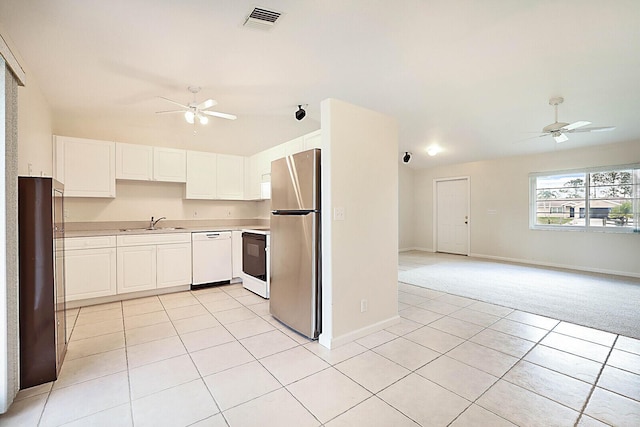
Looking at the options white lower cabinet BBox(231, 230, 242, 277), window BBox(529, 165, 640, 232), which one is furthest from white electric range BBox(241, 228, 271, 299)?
window BBox(529, 165, 640, 232)

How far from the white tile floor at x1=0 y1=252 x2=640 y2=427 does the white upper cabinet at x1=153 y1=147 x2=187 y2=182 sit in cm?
215

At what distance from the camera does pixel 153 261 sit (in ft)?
13.1

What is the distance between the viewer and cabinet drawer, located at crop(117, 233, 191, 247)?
12.4ft

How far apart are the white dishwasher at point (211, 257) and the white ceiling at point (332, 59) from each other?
1.71 m

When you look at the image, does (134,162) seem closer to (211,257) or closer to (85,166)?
(85,166)

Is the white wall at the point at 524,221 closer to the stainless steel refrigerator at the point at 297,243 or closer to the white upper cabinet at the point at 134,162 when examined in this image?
the stainless steel refrigerator at the point at 297,243

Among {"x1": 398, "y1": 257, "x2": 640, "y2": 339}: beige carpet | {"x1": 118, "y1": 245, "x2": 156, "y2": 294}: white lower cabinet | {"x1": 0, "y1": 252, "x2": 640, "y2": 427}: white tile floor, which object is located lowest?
{"x1": 0, "y1": 252, "x2": 640, "y2": 427}: white tile floor

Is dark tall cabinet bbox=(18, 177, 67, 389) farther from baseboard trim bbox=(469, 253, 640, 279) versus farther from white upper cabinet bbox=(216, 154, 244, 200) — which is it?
baseboard trim bbox=(469, 253, 640, 279)

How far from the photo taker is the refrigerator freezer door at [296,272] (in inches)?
106

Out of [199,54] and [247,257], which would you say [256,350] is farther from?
[199,54]

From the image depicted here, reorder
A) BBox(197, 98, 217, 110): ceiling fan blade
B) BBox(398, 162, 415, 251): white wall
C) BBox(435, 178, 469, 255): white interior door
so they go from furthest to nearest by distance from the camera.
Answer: BBox(398, 162, 415, 251): white wall, BBox(435, 178, 469, 255): white interior door, BBox(197, 98, 217, 110): ceiling fan blade

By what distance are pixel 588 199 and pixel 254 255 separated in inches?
254

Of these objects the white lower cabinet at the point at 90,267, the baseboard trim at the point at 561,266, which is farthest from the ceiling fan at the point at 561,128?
the white lower cabinet at the point at 90,267

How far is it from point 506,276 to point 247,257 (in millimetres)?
4503
